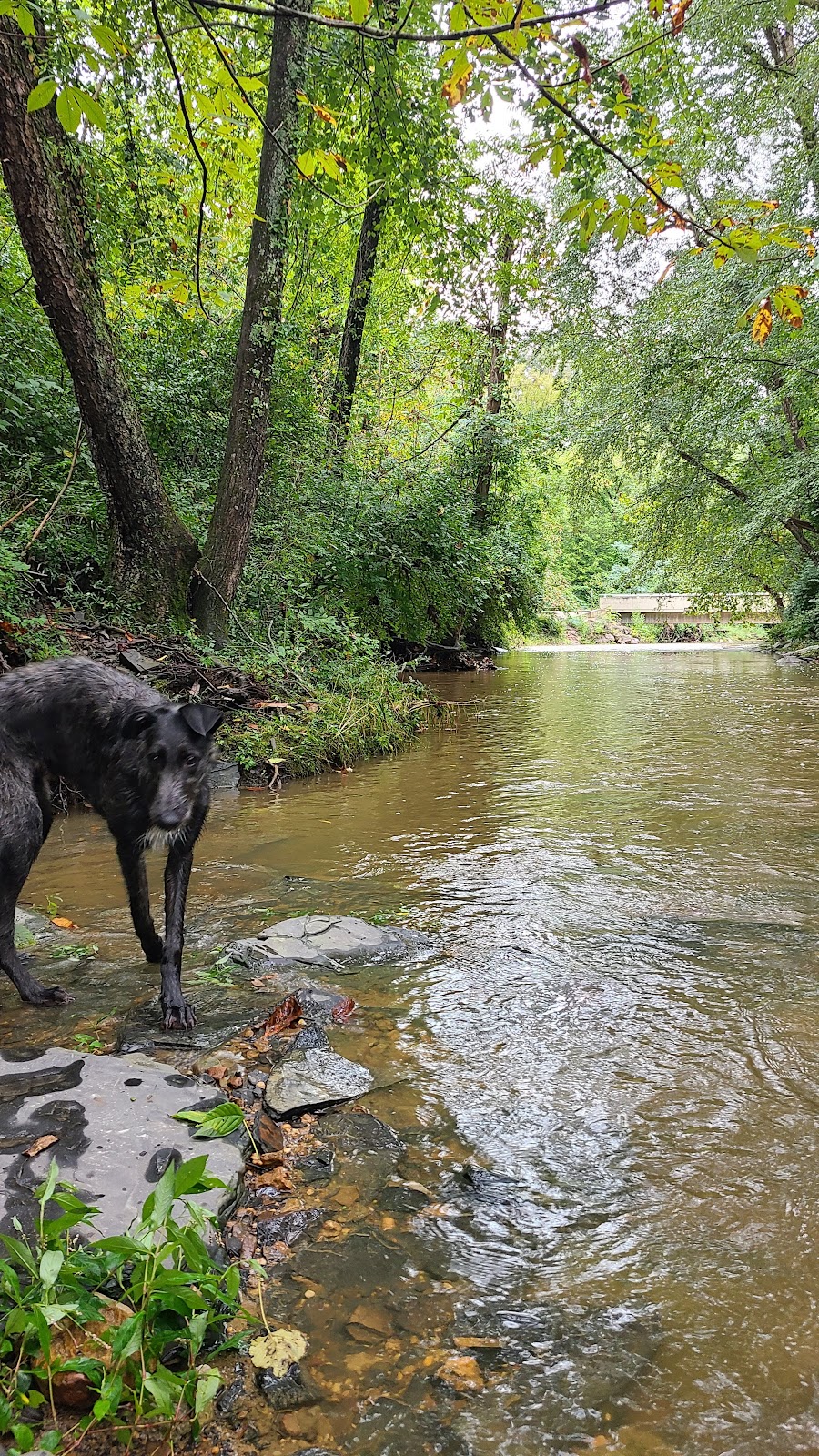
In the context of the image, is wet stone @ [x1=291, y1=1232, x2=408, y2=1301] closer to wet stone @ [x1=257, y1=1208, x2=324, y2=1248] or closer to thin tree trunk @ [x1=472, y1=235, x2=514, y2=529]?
wet stone @ [x1=257, y1=1208, x2=324, y2=1248]

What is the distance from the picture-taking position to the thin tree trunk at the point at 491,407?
16.5 meters

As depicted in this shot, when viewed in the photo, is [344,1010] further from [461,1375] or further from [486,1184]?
[461,1375]

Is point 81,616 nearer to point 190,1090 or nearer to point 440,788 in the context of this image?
point 440,788

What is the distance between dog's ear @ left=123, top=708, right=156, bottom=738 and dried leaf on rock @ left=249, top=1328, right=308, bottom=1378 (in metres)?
2.23

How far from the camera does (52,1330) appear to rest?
59.1 inches

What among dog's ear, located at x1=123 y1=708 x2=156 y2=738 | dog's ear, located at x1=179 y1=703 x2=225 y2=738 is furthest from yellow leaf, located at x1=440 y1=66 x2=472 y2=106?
dog's ear, located at x1=123 y1=708 x2=156 y2=738

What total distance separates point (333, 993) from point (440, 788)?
411cm

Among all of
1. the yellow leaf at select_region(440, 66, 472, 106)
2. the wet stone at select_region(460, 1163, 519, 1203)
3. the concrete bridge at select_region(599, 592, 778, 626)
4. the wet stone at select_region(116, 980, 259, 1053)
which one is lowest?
the wet stone at select_region(460, 1163, 519, 1203)

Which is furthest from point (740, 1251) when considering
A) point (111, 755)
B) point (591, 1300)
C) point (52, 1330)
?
point (111, 755)

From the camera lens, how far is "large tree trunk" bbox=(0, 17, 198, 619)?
22.2 ft

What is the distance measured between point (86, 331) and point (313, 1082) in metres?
7.53

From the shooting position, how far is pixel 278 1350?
1622mm

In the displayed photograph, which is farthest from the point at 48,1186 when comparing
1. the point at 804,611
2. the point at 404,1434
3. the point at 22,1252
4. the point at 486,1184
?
the point at 804,611

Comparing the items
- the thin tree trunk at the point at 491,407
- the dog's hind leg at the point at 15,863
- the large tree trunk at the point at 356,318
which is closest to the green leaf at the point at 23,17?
the dog's hind leg at the point at 15,863
